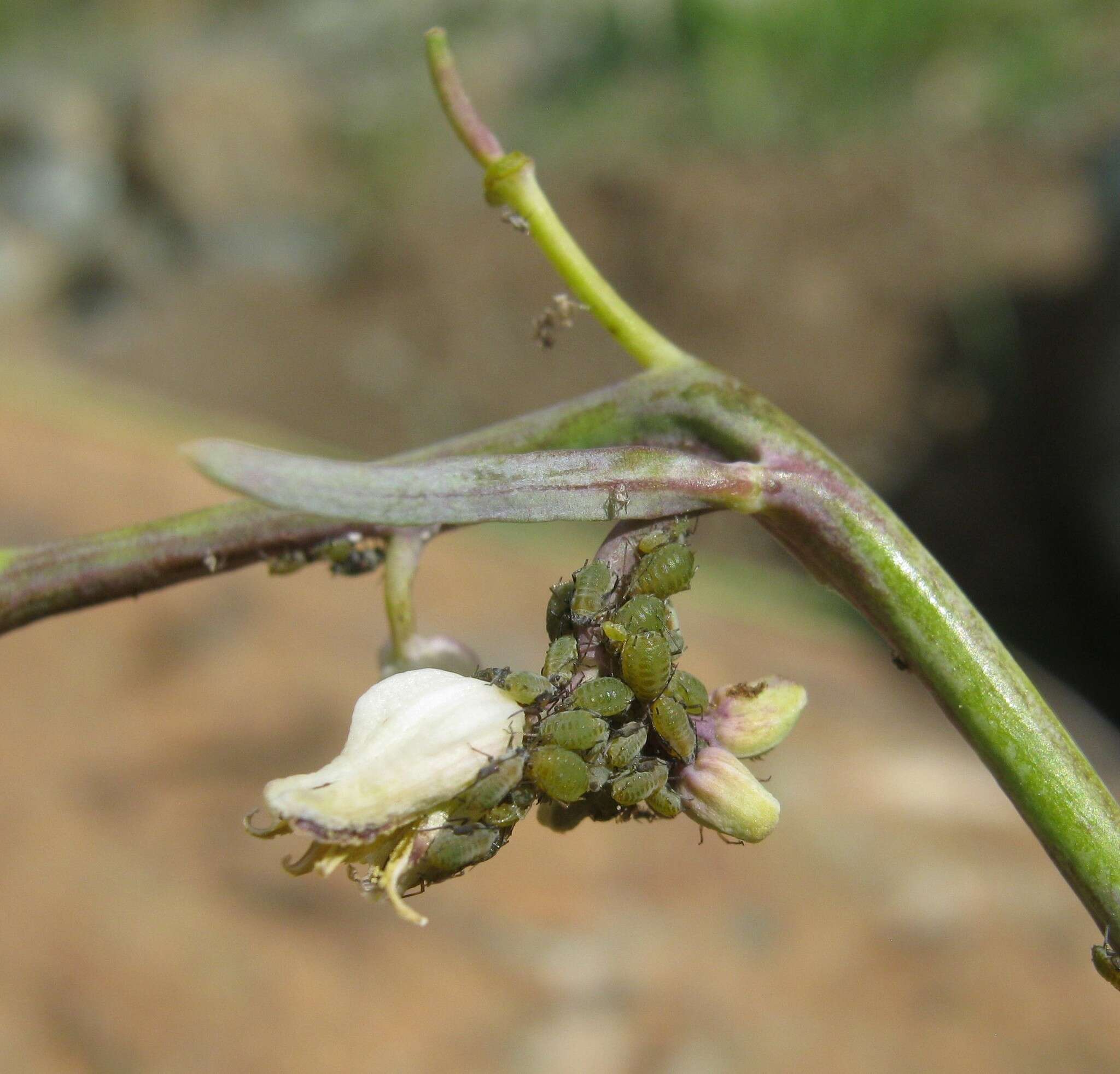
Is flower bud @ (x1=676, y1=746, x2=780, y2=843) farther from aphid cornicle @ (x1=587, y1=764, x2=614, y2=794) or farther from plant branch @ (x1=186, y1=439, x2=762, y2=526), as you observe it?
plant branch @ (x1=186, y1=439, x2=762, y2=526)

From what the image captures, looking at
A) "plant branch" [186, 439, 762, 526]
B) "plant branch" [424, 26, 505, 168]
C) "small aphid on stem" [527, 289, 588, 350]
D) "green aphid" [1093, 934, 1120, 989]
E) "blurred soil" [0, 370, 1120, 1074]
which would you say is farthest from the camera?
"blurred soil" [0, 370, 1120, 1074]

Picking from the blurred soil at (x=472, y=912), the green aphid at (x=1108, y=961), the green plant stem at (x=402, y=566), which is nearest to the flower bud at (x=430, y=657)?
the green plant stem at (x=402, y=566)

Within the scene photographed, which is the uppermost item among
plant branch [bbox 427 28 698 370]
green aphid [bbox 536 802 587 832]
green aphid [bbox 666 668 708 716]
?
plant branch [bbox 427 28 698 370]

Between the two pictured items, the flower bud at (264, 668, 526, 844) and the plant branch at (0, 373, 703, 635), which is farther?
the plant branch at (0, 373, 703, 635)

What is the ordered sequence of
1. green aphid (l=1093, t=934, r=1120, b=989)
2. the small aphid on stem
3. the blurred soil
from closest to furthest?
green aphid (l=1093, t=934, r=1120, b=989), the small aphid on stem, the blurred soil

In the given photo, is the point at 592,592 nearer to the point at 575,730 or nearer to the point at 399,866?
the point at 575,730

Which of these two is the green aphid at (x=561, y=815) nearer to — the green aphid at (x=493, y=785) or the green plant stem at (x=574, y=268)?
the green aphid at (x=493, y=785)

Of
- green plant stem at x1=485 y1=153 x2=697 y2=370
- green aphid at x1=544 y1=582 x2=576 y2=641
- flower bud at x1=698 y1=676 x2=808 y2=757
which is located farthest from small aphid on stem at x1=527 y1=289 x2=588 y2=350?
flower bud at x1=698 y1=676 x2=808 y2=757
